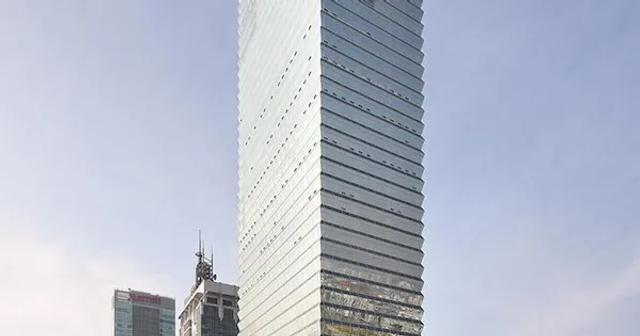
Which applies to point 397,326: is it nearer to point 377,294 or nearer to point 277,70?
point 377,294

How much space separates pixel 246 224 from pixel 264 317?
3506 cm

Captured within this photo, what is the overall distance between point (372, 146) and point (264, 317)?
5301 cm

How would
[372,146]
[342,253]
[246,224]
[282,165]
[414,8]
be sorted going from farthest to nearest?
1. [246,224]
2. [414,8]
3. [282,165]
4. [372,146]
5. [342,253]

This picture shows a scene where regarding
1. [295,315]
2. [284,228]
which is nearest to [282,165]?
[284,228]

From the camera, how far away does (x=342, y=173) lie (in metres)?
146

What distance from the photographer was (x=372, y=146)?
15562 centimetres

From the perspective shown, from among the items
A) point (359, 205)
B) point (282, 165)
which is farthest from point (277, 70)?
point (359, 205)

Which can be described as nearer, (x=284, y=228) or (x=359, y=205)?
(x=359, y=205)

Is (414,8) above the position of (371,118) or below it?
above

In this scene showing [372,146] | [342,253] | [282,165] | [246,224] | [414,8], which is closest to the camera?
[342,253]

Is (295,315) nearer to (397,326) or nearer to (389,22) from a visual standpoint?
(397,326)

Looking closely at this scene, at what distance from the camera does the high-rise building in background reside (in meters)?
142

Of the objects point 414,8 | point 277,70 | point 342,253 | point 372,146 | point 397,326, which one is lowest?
point 397,326

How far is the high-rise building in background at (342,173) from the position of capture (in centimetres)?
14162
